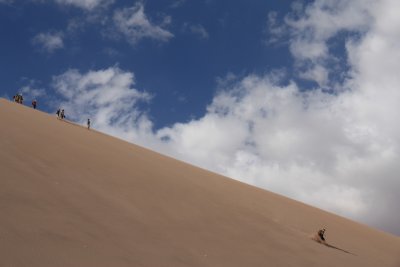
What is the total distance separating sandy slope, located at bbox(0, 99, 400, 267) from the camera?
15.8 feet

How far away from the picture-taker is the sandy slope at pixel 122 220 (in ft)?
15.8

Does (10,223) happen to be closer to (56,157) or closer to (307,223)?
(56,157)

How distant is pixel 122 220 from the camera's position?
637 centimetres

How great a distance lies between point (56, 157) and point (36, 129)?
9.50 feet

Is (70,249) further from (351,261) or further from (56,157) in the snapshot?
(351,261)

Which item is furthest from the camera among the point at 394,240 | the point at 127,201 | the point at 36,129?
the point at 394,240

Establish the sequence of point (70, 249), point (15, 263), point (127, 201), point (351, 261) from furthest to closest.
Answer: point (351, 261) < point (127, 201) < point (70, 249) < point (15, 263)

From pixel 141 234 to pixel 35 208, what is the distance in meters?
1.39

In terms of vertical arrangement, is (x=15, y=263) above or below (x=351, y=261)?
below

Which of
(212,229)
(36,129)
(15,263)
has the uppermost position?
(36,129)

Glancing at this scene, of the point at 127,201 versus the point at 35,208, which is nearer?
the point at 35,208

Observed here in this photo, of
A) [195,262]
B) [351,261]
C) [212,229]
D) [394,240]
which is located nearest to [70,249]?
[195,262]

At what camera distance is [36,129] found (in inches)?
455

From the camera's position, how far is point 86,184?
7.68m
